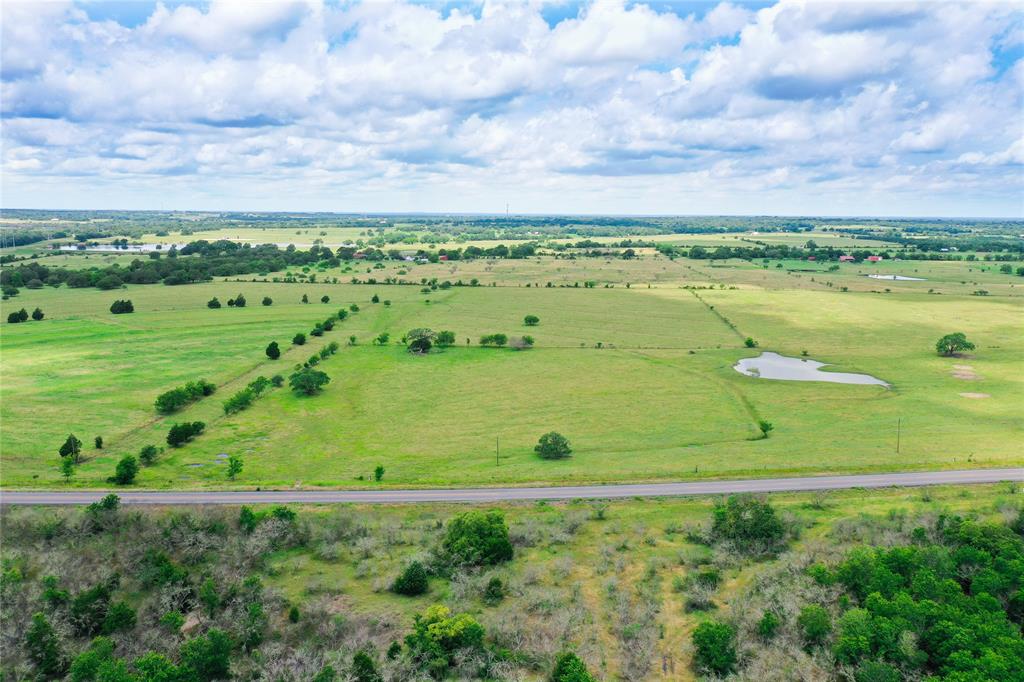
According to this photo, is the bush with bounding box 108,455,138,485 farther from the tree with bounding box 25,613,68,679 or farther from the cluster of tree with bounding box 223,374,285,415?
the tree with bounding box 25,613,68,679

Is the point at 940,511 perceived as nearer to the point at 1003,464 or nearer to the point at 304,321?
the point at 1003,464

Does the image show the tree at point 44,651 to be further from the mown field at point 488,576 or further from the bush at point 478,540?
the bush at point 478,540

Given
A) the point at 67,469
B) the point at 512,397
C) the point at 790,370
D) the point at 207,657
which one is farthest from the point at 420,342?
the point at 207,657

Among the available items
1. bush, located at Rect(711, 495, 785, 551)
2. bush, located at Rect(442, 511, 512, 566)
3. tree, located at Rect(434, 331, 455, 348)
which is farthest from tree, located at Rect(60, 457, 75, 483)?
tree, located at Rect(434, 331, 455, 348)

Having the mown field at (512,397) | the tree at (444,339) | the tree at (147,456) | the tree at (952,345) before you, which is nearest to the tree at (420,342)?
the tree at (444,339)

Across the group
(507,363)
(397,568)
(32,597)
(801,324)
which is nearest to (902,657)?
(397,568)

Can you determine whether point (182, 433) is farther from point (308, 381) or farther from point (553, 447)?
point (553, 447)
